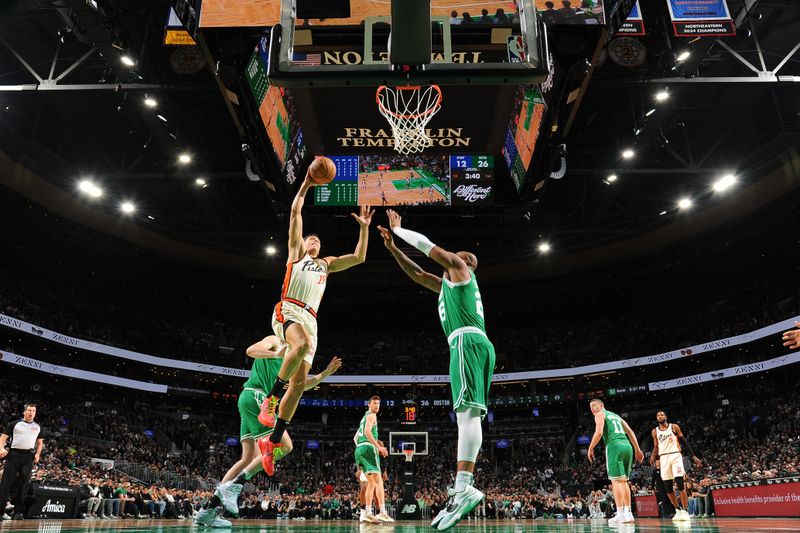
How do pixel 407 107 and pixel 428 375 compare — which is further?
pixel 428 375

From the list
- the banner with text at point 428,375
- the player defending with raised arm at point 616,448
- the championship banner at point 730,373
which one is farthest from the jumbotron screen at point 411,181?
the championship banner at point 730,373

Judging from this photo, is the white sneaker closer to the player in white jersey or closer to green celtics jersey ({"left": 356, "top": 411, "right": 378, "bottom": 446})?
green celtics jersey ({"left": 356, "top": 411, "right": 378, "bottom": 446})

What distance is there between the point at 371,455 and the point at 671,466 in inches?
230

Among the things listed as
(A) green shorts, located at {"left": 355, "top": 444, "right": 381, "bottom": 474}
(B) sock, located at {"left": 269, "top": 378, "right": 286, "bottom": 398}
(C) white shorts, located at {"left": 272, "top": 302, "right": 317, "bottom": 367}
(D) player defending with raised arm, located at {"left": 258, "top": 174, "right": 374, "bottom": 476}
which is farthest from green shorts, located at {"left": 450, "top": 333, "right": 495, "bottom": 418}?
(A) green shorts, located at {"left": 355, "top": 444, "right": 381, "bottom": 474}

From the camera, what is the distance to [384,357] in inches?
1506

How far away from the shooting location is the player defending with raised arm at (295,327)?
16.8 ft

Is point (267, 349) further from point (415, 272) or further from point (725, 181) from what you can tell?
point (725, 181)

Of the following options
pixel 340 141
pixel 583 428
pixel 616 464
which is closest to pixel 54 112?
pixel 340 141

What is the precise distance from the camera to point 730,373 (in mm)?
29422

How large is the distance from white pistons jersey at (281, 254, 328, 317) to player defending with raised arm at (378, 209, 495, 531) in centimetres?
98

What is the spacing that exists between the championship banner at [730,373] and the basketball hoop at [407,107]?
79.1 feet

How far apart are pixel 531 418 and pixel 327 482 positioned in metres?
15.0

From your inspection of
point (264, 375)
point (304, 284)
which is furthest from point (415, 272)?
point (264, 375)

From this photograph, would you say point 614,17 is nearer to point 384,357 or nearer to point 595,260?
point 595,260
